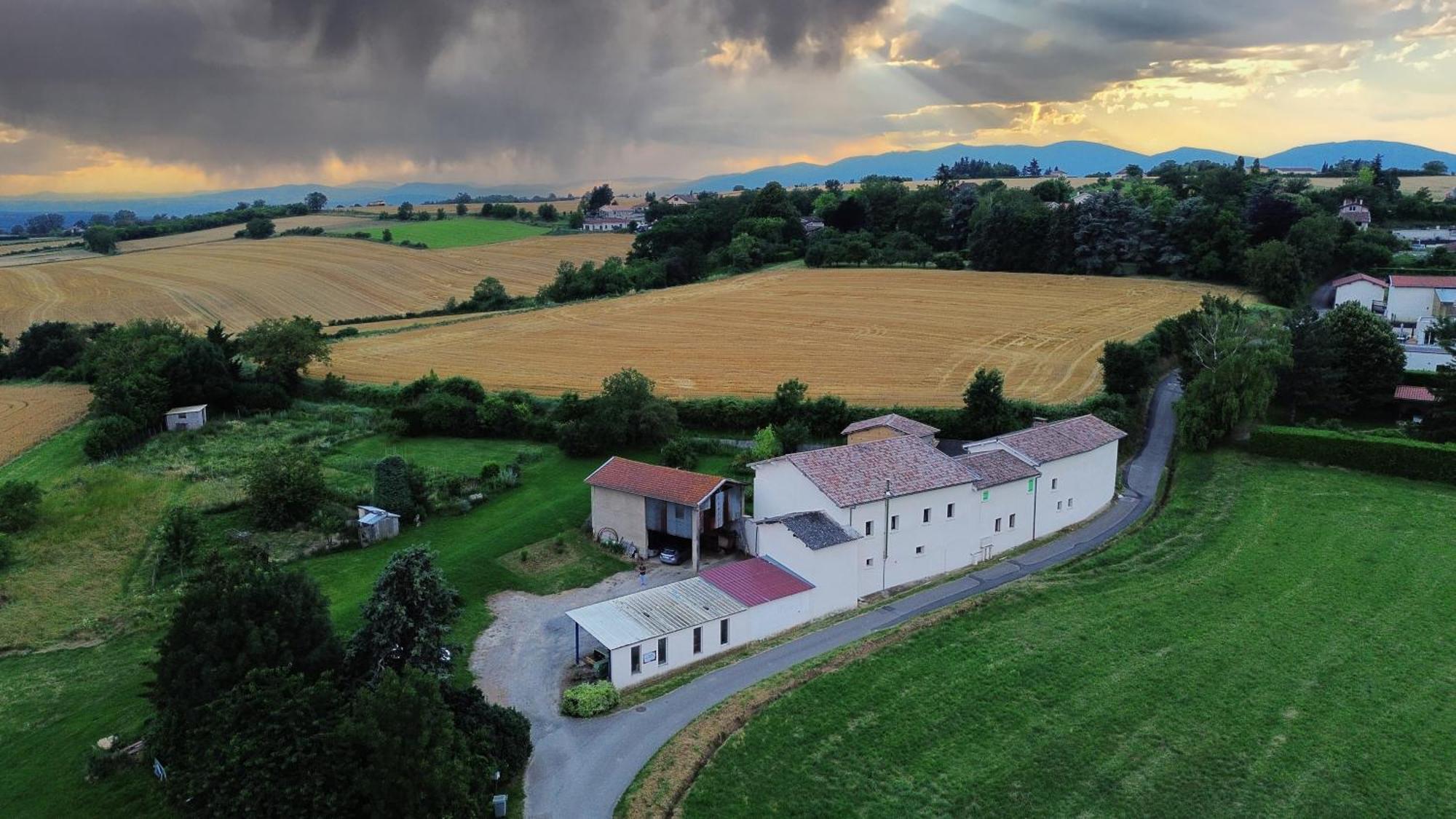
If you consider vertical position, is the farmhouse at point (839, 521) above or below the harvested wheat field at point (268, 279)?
below

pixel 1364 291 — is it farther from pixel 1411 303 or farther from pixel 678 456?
pixel 678 456

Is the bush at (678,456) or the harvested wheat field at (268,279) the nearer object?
the bush at (678,456)

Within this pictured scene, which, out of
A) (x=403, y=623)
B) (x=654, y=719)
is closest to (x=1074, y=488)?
(x=654, y=719)

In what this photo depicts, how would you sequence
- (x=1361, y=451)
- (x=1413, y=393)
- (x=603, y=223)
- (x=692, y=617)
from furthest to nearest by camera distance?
1. (x=603, y=223)
2. (x=1413, y=393)
3. (x=1361, y=451)
4. (x=692, y=617)

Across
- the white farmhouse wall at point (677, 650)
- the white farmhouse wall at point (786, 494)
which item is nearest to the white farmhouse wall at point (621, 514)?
the white farmhouse wall at point (786, 494)

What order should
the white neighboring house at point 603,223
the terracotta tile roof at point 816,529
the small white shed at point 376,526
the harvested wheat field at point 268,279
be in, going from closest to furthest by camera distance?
the terracotta tile roof at point 816,529 → the small white shed at point 376,526 → the harvested wheat field at point 268,279 → the white neighboring house at point 603,223

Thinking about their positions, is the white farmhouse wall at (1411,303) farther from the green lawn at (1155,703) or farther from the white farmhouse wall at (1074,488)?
the white farmhouse wall at (1074,488)

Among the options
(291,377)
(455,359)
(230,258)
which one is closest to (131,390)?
(291,377)

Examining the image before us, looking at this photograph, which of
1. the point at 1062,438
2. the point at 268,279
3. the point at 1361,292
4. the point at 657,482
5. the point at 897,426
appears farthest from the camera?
the point at 268,279
